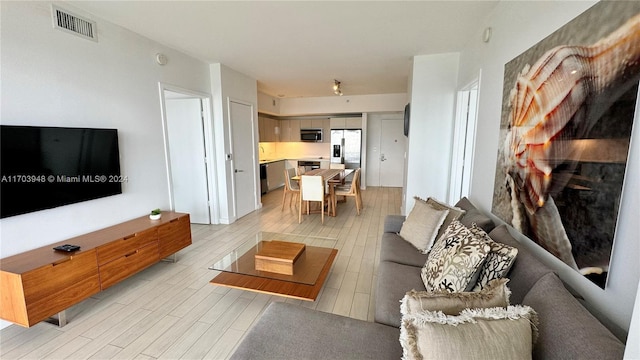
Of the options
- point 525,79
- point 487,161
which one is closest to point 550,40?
point 525,79

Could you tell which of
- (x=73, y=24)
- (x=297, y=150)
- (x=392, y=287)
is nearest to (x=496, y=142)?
(x=392, y=287)

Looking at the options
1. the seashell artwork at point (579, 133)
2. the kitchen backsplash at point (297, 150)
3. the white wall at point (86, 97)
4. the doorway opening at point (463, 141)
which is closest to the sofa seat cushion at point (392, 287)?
the seashell artwork at point (579, 133)

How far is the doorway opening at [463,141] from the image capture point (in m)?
3.42

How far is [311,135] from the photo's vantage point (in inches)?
307

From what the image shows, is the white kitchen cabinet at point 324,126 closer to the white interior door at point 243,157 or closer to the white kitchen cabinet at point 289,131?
the white kitchen cabinet at point 289,131

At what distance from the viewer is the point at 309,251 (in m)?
2.62

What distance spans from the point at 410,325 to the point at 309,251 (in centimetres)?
174

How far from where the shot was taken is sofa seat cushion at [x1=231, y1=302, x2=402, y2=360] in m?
1.17

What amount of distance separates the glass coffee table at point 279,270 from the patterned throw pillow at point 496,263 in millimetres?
1097

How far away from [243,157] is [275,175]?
267cm

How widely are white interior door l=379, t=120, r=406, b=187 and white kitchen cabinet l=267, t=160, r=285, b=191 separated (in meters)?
3.02

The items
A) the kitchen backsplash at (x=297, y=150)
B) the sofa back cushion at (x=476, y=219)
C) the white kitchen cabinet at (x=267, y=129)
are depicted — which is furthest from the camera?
the kitchen backsplash at (x=297, y=150)

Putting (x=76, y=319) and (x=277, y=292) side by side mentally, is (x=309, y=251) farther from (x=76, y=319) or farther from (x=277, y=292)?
(x=76, y=319)

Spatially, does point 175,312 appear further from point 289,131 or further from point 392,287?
point 289,131
